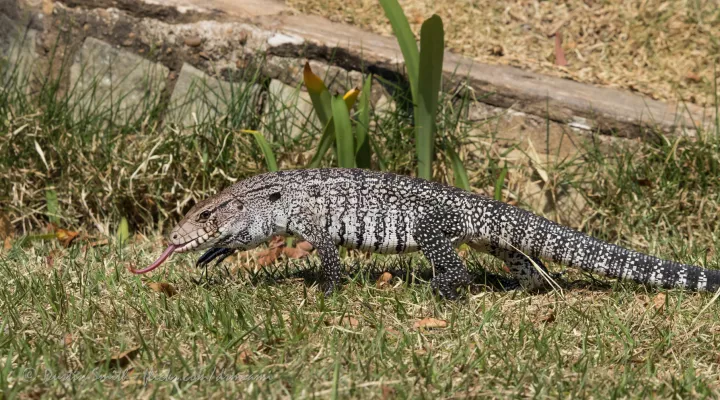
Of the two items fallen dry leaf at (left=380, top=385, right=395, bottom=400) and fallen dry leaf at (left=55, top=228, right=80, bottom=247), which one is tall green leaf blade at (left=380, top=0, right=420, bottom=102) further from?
fallen dry leaf at (left=380, top=385, right=395, bottom=400)

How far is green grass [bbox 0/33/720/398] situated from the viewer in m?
3.11

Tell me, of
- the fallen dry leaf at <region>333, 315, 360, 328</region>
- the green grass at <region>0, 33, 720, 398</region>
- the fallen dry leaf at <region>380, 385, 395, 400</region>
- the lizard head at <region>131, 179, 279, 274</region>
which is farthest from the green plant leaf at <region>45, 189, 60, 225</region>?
the fallen dry leaf at <region>380, 385, 395, 400</region>

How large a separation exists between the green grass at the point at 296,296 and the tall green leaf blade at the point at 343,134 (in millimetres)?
415

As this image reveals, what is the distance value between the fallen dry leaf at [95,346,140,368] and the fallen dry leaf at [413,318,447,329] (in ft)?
3.79

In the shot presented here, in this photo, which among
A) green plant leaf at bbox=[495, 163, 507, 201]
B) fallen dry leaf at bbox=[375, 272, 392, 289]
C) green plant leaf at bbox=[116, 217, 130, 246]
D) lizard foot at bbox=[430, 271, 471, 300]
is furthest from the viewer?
green plant leaf at bbox=[116, 217, 130, 246]

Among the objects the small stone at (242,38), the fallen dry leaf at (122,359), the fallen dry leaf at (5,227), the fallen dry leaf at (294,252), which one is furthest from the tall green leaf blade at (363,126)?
the fallen dry leaf at (122,359)

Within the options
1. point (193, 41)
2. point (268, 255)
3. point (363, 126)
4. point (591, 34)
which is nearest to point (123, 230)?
point (268, 255)

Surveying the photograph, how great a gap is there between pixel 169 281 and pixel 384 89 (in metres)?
2.53

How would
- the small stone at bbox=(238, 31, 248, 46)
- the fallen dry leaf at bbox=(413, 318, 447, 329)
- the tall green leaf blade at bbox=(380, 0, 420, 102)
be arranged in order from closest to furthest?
the fallen dry leaf at bbox=(413, 318, 447, 329) < the tall green leaf blade at bbox=(380, 0, 420, 102) < the small stone at bbox=(238, 31, 248, 46)

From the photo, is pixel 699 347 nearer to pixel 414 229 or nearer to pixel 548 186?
pixel 414 229

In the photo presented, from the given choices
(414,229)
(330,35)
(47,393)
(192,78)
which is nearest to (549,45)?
(330,35)

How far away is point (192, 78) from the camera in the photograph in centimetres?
644

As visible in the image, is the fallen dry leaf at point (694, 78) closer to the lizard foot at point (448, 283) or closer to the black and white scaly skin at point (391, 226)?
the black and white scaly skin at point (391, 226)

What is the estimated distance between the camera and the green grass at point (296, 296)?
3.11m
